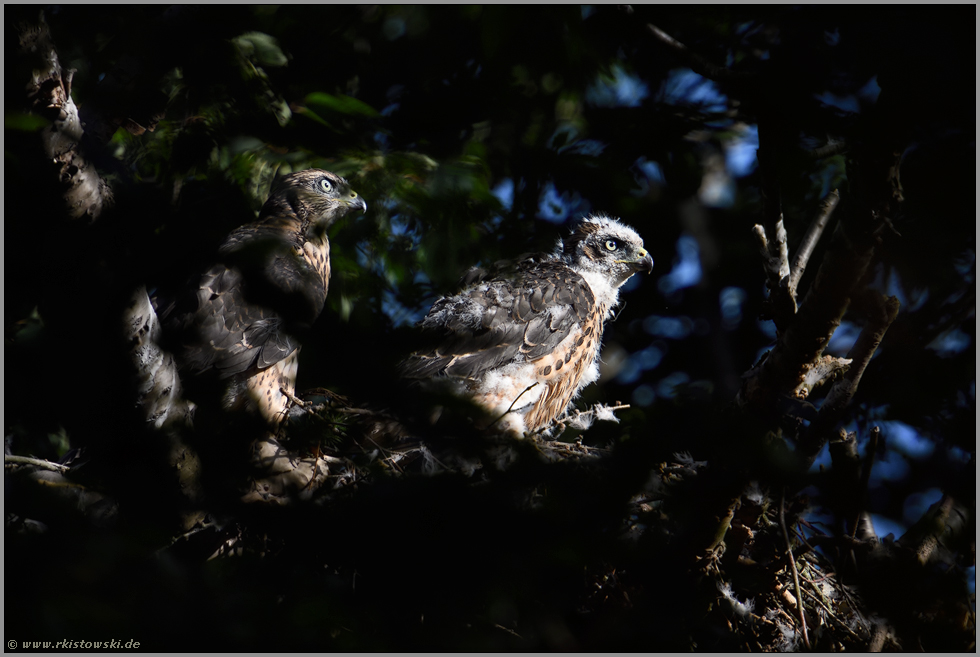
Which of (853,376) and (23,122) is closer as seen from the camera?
(23,122)

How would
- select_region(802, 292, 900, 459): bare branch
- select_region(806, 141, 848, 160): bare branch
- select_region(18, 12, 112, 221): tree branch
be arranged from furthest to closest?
1. select_region(802, 292, 900, 459): bare branch
2. select_region(806, 141, 848, 160): bare branch
3. select_region(18, 12, 112, 221): tree branch

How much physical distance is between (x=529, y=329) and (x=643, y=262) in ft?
2.96

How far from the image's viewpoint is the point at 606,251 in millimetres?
4121

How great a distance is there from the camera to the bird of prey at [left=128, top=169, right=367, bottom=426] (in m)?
2.13

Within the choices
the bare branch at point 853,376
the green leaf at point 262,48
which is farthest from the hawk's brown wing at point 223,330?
the bare branch at point 853,376

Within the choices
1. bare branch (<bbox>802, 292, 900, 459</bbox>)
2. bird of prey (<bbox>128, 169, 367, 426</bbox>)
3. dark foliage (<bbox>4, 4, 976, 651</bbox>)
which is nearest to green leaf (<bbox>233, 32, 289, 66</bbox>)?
dark foliage (<bbox>4, 4, 976, 651</bbox>)

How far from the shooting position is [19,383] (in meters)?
2.15

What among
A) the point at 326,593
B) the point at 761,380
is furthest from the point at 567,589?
the point at 761,380

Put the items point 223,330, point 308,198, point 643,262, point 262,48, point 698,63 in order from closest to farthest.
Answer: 1. point 698,63
2. point 262,48
3. point 223,330
4. point 643,262
5. point 308,198

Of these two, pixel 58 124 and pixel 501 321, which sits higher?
pixel 58 124

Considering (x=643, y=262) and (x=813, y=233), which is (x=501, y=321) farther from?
(x=813, y=233)

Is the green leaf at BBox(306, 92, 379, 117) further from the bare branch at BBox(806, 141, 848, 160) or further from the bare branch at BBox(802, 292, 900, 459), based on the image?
the bare branch at BBox(802, 292, 900, 459)

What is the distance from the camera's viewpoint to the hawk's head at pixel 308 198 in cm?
433

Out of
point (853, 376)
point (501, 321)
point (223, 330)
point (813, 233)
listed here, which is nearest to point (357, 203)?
point (223, 330)
